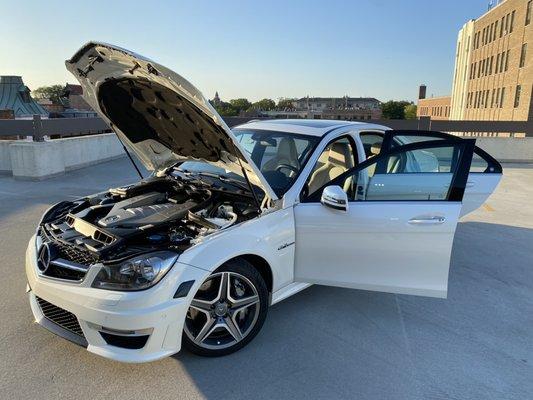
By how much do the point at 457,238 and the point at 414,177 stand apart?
2.87 m

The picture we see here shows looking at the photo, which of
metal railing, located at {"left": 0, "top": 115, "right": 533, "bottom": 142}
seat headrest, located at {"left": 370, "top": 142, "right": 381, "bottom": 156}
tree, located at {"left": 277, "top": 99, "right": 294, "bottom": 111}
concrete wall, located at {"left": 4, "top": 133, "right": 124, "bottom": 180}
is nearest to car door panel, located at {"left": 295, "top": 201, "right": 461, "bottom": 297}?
seat headrest, located at {"left": 370, "top": 142, "right": 381, "bottom": 156}

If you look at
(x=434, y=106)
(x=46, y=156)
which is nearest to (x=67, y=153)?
(x=46, y=156)

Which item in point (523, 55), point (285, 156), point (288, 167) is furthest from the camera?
point (523, 55)

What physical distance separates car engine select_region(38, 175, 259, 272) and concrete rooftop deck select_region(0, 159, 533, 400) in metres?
0.78

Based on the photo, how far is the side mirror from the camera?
3.28 m

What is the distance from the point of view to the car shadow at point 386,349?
9.16ft

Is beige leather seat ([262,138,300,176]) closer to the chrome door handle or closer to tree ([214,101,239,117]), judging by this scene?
the chrome door handle

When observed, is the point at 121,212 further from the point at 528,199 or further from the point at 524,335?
the point at 528,199

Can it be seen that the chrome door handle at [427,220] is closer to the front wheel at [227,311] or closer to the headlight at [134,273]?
the front wheel at [227,311]

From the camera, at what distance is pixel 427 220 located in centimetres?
341

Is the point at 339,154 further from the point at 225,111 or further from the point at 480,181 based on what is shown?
the point at 225,111

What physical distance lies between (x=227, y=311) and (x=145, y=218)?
40.6 inches

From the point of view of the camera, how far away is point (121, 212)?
11.9 ft

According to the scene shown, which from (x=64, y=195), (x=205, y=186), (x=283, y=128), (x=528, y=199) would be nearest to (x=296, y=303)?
(x=205, y=186)
